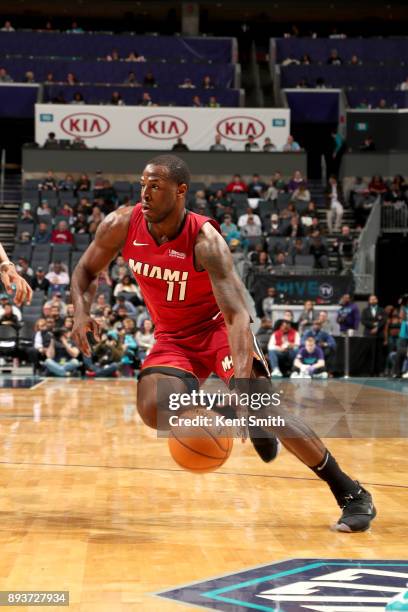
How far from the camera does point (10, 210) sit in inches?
1085

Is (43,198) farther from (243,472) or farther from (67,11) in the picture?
(243,472)

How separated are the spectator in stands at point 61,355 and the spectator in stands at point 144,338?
1226mm

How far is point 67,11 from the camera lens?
38.6 meters

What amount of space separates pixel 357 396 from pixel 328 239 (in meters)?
11.0

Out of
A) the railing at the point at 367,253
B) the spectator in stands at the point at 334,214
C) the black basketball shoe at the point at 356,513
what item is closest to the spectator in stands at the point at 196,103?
the spectator in stands at the point at 334,214

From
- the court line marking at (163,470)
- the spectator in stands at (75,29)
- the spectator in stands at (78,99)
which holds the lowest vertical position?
the court line marking at (163,470)

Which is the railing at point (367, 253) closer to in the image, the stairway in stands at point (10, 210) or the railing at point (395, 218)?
the railing at point (395, 218)

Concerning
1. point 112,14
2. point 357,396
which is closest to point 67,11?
point 112,14

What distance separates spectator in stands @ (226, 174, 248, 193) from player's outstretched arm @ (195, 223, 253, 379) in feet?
69.3

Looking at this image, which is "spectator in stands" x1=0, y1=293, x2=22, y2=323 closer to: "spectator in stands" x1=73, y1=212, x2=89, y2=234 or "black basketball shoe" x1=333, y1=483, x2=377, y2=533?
"spectator in stands" x1=73, y1=212, x2=89, y2=234

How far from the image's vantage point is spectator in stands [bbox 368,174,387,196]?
2705 cm

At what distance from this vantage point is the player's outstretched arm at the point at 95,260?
572cm

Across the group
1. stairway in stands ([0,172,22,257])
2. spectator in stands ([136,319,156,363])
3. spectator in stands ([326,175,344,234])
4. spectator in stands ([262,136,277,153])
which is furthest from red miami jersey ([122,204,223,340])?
spectator in stands ([262,136,277,153])

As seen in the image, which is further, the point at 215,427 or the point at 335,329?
the point at 335,329
